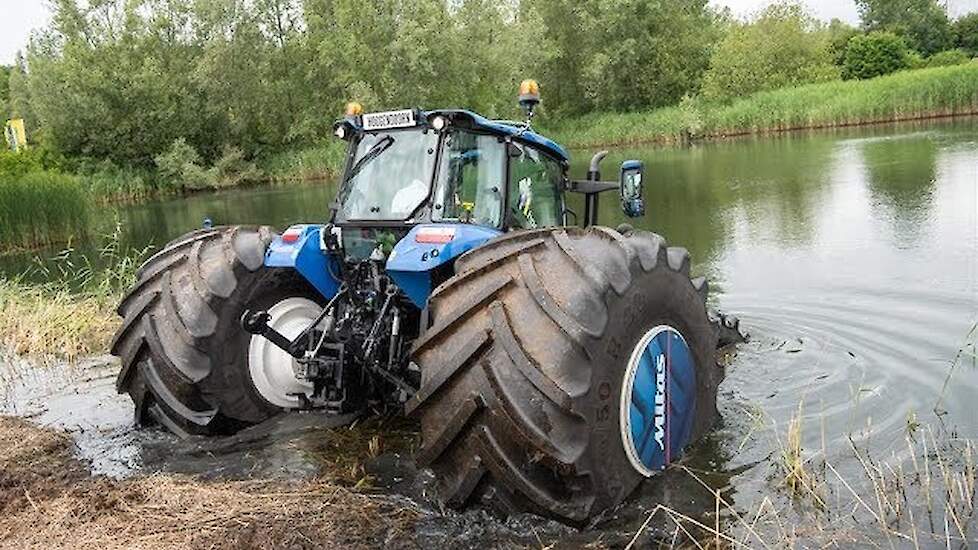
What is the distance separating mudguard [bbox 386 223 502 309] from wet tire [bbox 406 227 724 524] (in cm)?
29

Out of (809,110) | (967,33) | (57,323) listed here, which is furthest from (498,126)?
(967,33)

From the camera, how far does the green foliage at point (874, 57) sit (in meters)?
47.8

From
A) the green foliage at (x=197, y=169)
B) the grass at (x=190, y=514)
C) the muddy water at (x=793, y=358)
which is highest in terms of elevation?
the green foliage at (x=197, y=169)

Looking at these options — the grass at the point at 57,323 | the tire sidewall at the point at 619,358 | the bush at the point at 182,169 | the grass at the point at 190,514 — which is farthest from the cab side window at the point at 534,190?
the bush at the point at 182,169

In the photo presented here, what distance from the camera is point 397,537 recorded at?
361cm

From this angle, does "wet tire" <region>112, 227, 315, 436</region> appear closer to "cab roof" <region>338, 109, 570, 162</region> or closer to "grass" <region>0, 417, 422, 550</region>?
"grass" <region>0, 417, 422, 550</region>

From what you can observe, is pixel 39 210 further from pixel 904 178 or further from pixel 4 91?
pixel 4 91

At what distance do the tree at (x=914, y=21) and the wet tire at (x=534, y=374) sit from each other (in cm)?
6080

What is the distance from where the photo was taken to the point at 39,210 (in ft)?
61.5

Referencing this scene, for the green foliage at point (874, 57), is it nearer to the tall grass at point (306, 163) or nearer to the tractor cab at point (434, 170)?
the tall grass at point (306, 163)

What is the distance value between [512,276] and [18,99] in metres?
58.9

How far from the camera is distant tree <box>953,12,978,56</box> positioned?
59156mm

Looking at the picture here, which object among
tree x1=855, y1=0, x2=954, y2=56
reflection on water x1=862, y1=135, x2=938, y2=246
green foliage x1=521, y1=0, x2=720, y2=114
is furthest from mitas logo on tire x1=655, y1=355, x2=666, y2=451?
tree x1=855, y1=0, x2=954, y2=56

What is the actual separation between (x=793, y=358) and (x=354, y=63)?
132 feet
